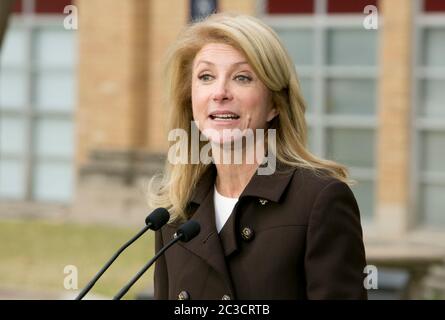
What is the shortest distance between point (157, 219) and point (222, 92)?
50 cm

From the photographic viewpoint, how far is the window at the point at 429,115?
606 inches

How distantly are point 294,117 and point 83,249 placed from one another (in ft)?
37.3

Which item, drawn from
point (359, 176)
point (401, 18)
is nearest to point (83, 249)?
point (359, 176)

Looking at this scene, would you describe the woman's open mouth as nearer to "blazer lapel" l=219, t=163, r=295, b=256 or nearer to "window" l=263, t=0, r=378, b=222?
"blazer lapel" l=219, t=163, r=295, b=256

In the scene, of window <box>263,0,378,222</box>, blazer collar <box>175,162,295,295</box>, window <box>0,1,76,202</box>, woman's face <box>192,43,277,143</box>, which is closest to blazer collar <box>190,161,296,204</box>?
blazer collar <box>175,162,295,295</box>

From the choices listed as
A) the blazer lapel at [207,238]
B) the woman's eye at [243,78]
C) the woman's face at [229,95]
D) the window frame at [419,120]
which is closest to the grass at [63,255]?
the window frame at [419,120]

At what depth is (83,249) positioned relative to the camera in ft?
50.1

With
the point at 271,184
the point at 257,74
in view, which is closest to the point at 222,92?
the point at 257,74

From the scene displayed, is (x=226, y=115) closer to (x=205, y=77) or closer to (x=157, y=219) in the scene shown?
(x=205, y=77)

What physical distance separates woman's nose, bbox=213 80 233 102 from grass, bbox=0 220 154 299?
7.73m

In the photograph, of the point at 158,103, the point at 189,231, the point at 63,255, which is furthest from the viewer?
the point at 158,103

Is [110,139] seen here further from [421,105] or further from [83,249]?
[421,105]

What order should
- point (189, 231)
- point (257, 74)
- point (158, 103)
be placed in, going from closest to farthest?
point (189, 231), point (257, 74), point (158, 103)

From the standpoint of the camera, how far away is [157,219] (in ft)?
12.5
